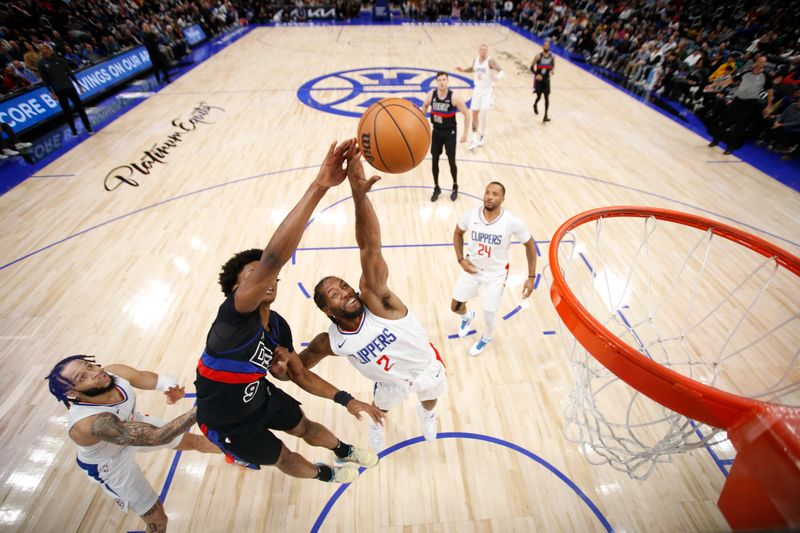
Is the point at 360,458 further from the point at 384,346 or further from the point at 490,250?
the point at 490,250

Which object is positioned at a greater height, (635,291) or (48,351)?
(635,291)

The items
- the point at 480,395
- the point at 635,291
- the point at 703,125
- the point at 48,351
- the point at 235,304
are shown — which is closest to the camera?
the point at 235,304

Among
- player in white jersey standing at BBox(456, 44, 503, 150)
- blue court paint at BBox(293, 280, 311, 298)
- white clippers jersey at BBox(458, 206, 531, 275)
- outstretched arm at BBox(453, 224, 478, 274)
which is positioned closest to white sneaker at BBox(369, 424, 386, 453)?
outstretched arm at BBox(453, 224, 478, 274)

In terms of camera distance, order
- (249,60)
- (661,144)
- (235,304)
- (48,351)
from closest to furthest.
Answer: (235,304) → (48,351) → (661,144) → (249,60)

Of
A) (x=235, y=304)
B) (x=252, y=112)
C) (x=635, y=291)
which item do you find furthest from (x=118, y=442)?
(x=252, y=112)

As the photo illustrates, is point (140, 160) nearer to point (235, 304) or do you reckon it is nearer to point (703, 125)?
point (235, 304)

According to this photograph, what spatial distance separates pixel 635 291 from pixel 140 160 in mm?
8943

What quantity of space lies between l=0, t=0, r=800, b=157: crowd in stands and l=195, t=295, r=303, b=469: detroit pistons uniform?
9.49 metres

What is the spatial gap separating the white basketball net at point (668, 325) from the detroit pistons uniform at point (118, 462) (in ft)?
9.94

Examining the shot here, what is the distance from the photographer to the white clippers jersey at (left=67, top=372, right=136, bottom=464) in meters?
2.31

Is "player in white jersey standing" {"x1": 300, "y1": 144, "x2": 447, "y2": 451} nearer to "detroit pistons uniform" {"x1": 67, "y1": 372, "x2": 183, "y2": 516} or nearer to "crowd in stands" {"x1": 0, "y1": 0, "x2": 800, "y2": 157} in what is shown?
"detroit pistons uniform" {"x1": 67, "y1": 372, "x2": 183, "y2": 516}

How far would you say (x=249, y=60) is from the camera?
14.4 m

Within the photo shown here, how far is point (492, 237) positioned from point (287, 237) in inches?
90.1

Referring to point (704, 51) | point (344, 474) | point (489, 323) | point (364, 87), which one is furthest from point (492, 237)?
point (704, 51)
